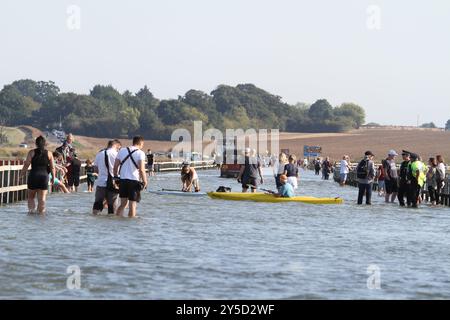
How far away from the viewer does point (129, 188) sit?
23.0m

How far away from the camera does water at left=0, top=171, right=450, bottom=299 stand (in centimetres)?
1386

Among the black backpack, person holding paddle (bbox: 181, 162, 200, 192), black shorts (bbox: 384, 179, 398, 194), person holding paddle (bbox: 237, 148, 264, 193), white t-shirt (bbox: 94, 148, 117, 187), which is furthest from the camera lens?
person holding paddle (bbox: 181, 162, 200, 192)

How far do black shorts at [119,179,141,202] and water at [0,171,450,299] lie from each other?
577 millimetres

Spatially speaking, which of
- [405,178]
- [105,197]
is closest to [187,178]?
[405,178]

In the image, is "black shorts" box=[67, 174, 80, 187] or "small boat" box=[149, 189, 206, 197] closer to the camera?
"small boat" box=[149, 189, 206, 197]

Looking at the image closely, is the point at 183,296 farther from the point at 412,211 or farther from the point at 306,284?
the point at 412,211

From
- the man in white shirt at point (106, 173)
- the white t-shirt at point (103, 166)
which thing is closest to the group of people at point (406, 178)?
the man in white shirt at point (106, 173)

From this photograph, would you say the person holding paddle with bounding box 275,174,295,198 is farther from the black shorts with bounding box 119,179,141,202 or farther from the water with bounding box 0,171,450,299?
the black shorts with bounding box 119,179,141,202

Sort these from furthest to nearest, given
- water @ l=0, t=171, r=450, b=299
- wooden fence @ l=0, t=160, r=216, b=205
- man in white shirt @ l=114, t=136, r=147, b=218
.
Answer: wooden fence @ l=0, t=160, r=216, b=205 < man in white shirt @ l=114, t=136, r=147, b=218 < water @ l=0, t=171, r=450, b=299

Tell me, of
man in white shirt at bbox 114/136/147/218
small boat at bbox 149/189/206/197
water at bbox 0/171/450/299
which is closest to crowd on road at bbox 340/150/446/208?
water at bbox 0/171/450/299

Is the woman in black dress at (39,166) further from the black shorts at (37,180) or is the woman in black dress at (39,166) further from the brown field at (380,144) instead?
the brown field at (380,144)

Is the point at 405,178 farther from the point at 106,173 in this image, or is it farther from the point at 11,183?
the point at 106,173
